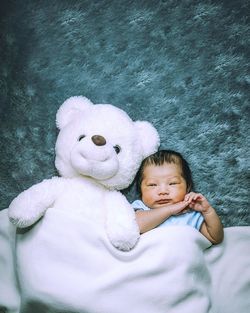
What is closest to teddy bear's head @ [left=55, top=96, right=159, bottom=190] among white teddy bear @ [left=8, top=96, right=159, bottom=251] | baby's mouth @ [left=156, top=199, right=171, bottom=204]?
white teddy bear @ [left=8, top=96, right=159, bottom=251]

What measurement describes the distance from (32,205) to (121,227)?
0.25m

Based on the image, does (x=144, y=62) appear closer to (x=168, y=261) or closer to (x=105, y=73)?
(x=105, y=73)

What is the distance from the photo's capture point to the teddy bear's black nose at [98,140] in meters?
1.12

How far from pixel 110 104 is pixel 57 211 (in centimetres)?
41

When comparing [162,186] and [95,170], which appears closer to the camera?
[95,170]

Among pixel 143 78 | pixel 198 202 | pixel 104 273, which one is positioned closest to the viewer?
pixel 104 273

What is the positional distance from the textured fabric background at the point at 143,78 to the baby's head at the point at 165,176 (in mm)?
51

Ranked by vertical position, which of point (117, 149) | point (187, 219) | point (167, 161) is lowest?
point (187, 219)

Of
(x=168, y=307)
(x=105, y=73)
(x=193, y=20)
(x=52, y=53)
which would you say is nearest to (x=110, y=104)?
(x=105, y=73)

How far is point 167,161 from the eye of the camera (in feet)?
4.18

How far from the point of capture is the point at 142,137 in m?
1.27

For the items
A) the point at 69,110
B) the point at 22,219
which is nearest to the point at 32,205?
the point at 22,219

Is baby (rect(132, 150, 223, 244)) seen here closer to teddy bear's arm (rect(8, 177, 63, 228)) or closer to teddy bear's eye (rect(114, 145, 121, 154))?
teddy bear's eye (rect(114, 145, 121, 154))

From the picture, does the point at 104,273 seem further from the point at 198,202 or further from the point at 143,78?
the point at 143,78
